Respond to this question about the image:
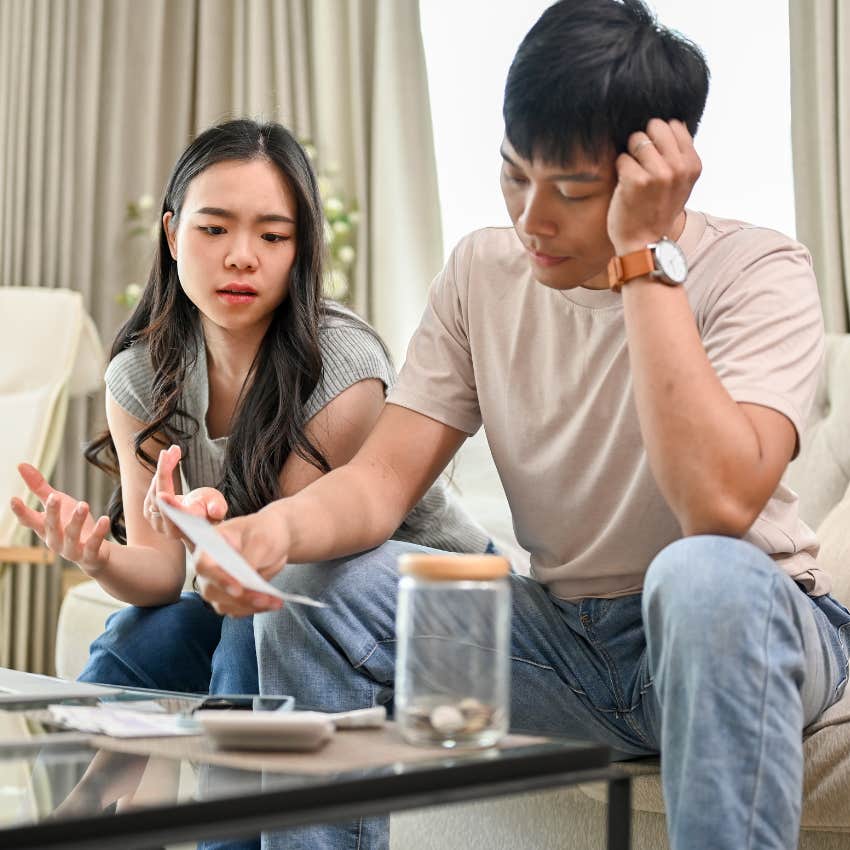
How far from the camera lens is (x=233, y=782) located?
2.46ft

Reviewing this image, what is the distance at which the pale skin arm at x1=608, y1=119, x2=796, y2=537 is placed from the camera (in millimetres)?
1112

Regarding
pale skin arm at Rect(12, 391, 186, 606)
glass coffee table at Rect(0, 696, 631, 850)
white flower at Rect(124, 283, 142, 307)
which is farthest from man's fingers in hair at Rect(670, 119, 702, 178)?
white flower at Rect(124, 283, 142, 307)

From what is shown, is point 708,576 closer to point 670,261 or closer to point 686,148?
point 670,261

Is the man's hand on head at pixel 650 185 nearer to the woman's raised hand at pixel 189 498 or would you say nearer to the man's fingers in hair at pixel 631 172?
the man's fingers in hair at pixel 631 172

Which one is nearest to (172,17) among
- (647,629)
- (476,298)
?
(476,298)

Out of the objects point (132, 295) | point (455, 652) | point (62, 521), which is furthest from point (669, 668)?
point (132, 295)

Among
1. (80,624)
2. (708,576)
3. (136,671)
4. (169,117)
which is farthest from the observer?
(169,117)

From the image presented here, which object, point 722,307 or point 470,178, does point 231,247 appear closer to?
point 722,307

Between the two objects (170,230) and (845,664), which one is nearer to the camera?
(845,664)

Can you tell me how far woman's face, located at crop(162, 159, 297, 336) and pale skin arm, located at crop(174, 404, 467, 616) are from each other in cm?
35

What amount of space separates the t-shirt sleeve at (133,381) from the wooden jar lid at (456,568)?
1001 mm

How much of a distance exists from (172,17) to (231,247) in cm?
243

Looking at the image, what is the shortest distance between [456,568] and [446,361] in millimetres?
670

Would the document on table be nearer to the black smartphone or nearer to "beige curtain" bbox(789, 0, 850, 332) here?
the black smartphone
